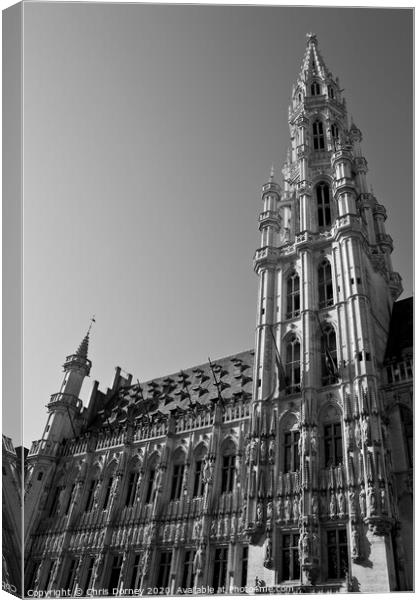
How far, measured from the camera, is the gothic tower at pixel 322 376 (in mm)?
25438

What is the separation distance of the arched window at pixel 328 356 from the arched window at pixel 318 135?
21034 mm

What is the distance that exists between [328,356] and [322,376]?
1.34m

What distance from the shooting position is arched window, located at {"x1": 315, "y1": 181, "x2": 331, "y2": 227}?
42062 mm

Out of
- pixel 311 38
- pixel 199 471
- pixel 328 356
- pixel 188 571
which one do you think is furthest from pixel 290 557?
pixel 311 38

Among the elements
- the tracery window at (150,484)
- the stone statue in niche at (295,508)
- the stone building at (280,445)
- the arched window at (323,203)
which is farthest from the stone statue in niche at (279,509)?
the arched window at (323,203)

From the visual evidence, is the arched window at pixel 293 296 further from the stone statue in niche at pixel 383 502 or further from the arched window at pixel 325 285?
the stone statue in niche at pixel 383 502

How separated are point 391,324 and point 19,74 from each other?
95.5 feet

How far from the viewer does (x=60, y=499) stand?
42625 millimetres

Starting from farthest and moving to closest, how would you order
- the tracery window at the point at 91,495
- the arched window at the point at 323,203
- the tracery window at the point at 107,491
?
1. the arched window at the point at 323,203
2. the tracery window at the point at 91,495
3. the tracery window at the point at 107,491

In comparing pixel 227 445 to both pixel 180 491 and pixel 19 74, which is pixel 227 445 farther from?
pixel 19 74

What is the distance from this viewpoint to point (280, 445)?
30734 mm

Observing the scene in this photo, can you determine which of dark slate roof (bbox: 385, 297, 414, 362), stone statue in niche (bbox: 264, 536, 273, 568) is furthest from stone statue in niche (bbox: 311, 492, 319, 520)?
dark slate roof (bbox: 385, 297, 414, 362)

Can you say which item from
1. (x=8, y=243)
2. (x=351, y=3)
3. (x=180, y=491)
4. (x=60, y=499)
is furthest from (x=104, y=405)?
(x=351, y=3)

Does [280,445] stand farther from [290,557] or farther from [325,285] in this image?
[325,285]
